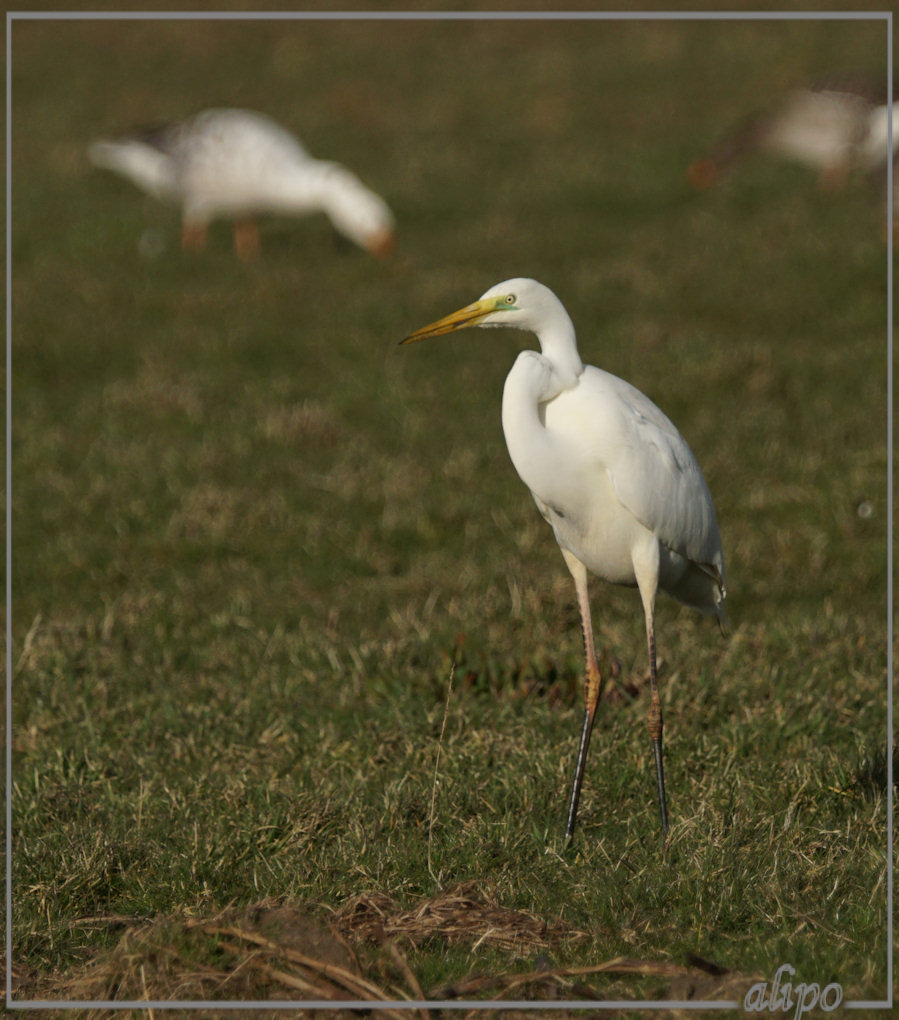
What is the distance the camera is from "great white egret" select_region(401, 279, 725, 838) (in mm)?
3631

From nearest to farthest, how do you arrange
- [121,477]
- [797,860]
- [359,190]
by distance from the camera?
[797,860] < [121,477] < [359,190]

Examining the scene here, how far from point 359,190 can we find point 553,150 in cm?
173

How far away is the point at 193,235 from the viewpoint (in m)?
12.5

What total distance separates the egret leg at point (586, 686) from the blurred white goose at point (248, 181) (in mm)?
7737

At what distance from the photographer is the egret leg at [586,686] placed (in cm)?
421

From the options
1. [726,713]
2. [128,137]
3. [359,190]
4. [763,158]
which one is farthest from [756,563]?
[128,137]

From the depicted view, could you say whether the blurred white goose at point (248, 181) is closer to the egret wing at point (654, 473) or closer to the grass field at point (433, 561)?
the grass field at point (433, 561)

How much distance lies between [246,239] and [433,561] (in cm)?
612

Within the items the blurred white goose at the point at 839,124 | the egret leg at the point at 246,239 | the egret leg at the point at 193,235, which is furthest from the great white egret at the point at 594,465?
the egret leg at the point at 193,235

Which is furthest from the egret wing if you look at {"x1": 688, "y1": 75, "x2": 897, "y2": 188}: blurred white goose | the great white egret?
{"x1": 688, "y1": 75, "x2": 897, "y2": 188}: blurred white goose

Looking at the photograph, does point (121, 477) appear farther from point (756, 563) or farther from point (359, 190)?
point (359, 190)

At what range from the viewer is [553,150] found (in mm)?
12516

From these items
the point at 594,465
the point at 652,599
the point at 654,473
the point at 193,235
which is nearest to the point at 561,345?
the point at 594,465

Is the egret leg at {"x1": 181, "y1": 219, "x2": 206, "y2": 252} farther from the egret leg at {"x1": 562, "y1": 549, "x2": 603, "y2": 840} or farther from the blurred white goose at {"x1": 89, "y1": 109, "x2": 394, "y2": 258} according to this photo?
the egret leg at {"x1": 562, "y1": 549, "x2": 603, "y2": 840}
